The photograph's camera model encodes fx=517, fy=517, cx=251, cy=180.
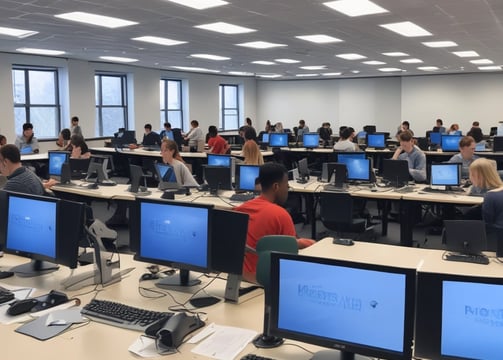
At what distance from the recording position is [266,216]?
312 cm

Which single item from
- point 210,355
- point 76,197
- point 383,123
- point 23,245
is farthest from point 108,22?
point 383,123

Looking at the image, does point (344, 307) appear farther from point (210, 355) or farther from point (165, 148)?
point (165, 148)

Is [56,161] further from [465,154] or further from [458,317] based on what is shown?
[458,317]

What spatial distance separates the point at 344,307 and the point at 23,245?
2.20m

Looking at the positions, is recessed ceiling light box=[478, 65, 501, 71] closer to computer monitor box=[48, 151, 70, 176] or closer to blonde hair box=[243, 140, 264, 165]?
blonde hair box=[243, 140, 264, 165]

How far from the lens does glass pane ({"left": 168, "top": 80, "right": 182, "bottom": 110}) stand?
1903cm

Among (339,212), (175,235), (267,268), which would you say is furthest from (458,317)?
(339,212)

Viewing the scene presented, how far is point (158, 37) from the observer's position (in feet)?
32.1

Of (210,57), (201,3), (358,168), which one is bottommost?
(358,168)

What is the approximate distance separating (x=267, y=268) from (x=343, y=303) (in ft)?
1.34

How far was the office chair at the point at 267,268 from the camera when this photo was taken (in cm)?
215

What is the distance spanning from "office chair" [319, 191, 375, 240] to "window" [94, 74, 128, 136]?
11.2m

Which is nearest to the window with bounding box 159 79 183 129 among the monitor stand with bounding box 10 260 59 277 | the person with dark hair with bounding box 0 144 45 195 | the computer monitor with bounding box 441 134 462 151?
the computer monitor with bounding box 441 134 462 151

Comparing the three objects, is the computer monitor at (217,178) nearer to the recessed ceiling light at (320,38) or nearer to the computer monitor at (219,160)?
the computer monitor at (219,160)
